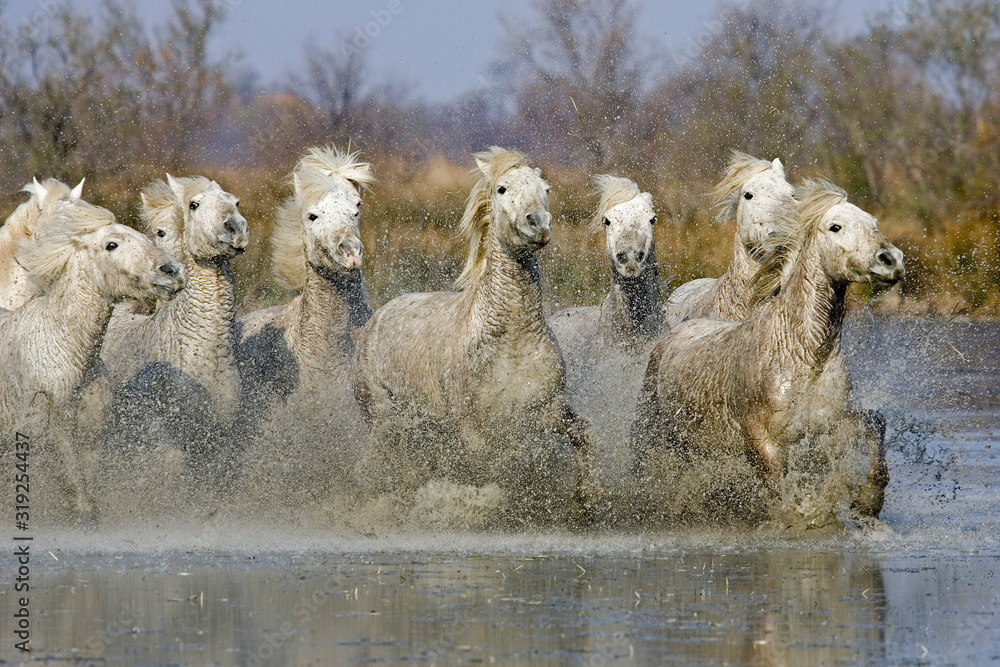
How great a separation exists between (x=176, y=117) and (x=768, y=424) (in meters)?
20.9

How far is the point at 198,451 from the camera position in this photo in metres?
9.96

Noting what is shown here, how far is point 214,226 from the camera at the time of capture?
33.1 feet

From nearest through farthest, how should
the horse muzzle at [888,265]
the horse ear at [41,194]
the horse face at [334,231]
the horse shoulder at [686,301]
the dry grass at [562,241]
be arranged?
the horse muzzle at [888,265]
the horse face at [334,231]
the horse ear at [41,194]
the horse shoulder at [686,301]
the dry grass at [562,241]

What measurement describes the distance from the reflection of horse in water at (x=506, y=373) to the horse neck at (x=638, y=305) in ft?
5.15

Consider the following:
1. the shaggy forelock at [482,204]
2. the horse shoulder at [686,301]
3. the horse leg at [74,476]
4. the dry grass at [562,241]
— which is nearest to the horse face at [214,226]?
the shaggy forelock at [482,204]

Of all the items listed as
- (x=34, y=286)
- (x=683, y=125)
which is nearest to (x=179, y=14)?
(x=683, y=125)

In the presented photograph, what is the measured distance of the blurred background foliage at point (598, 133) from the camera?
2347 centimetres

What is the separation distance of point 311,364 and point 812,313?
3622mm

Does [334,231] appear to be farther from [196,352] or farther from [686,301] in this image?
[686,301]

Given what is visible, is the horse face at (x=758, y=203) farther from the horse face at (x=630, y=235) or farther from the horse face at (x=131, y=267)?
the horse face at (x=131, y=267)

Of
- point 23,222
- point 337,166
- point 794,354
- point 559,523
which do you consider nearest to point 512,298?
point 559,523

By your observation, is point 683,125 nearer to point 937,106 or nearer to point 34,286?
point 937,106

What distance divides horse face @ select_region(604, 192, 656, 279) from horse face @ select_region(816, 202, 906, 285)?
198cm

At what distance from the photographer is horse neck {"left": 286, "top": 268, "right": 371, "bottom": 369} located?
1077 centimetres
